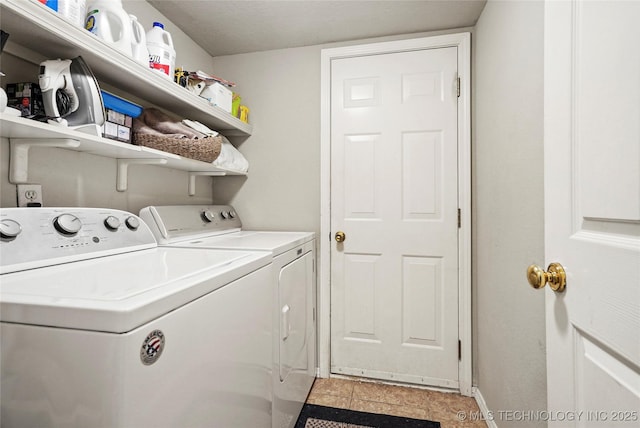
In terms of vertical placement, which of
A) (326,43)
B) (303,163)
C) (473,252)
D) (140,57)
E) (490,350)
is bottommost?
(490,350)

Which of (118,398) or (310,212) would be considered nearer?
(118,398)

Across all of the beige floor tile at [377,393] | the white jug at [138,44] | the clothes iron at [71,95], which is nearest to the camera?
the clothes iron at [71,95]

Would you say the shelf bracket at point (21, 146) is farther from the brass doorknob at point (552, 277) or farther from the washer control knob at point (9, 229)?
the brass doorknob at point (552, 277)

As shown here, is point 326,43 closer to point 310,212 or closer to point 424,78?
point 424,78

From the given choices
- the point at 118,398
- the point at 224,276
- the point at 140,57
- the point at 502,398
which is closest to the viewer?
the point at 118,398

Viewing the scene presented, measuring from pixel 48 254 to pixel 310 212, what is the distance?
1444 millimetres

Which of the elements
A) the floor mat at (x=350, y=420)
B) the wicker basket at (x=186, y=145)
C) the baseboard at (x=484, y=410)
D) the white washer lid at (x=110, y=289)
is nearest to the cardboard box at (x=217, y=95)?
the wicker basket at (x=186, y=145)

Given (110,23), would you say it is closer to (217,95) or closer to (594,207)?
(217,95)

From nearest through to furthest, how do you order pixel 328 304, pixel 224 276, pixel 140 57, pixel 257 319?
pixel 224 276 → pixel 257 319 → pixel 140 57 → pixel 328 304

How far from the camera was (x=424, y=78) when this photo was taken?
1.96 metres

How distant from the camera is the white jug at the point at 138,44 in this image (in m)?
1.24

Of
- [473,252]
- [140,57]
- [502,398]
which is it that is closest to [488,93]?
[473,252]

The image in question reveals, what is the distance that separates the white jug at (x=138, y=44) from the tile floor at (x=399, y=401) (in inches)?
79.2

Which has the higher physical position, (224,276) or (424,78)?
(424,78)
